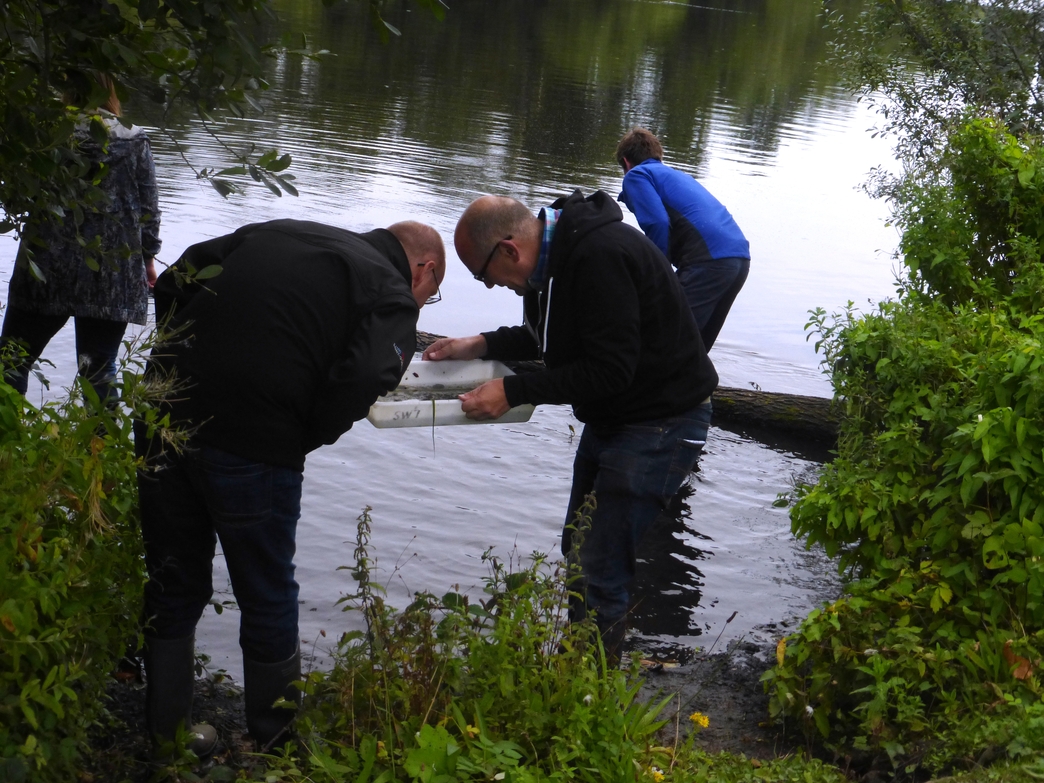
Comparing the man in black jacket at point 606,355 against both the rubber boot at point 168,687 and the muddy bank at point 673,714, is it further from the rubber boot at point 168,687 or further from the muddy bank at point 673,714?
the rubber boot at point 168,687

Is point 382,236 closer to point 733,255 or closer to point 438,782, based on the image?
point 438,782

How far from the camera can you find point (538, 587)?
3.35m

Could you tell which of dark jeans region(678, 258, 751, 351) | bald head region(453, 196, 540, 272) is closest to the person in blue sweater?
dark jeans region(678, 258, 751, 351)

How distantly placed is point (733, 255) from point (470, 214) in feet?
10.6

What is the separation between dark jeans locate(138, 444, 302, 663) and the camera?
3451mm

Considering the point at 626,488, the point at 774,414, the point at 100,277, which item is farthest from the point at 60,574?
the point at 774,414

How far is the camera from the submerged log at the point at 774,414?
8680mm

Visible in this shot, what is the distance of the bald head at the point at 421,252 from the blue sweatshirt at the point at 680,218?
344 centimetres

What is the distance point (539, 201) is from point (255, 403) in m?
13.4

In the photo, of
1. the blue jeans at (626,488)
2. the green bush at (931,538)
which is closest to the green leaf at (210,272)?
the blue jeans at (626,488)

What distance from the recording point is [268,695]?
146 inches

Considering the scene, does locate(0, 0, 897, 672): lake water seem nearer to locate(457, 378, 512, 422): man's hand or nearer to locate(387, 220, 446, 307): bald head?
locate(387, 220, 446, 307): bald head

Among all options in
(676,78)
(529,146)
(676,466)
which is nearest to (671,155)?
(529,146)

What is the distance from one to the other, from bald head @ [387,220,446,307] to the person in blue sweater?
3400 mm
